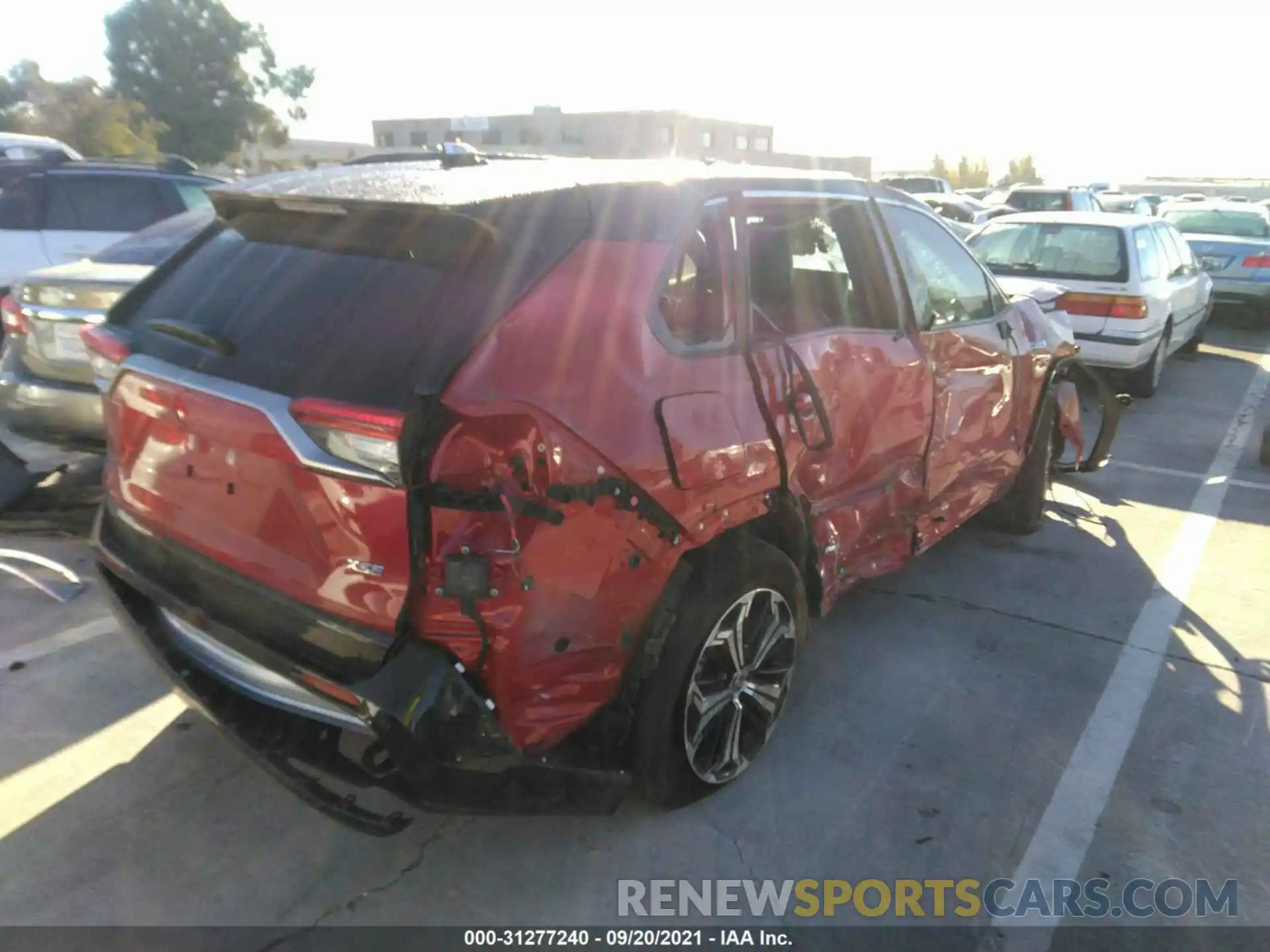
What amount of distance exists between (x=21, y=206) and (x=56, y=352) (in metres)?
3.29

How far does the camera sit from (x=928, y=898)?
9.00ft

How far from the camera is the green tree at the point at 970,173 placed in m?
71.4

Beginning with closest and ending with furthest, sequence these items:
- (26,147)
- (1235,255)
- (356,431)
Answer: (356,431) < (26,147) < (1235,255)

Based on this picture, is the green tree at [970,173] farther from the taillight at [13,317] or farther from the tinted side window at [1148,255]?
the taillight at [13,317]

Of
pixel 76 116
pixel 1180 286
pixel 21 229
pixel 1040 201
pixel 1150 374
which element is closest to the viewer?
pixel 21 229

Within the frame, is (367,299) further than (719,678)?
No

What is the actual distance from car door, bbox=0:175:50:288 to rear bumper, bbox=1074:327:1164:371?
860cm

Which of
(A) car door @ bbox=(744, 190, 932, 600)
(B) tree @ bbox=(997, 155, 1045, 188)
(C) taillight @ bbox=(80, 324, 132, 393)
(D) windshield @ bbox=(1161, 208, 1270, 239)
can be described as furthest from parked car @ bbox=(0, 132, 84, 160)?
(B) tree @ bbox=(997, 155, 1045, 188)

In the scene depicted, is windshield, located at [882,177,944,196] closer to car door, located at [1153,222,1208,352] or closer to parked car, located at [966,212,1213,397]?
car door, located at [1153,222,1208,352]

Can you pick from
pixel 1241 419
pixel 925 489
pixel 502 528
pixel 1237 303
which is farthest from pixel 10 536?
pixel 1237 303

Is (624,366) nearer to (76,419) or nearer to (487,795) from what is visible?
(487,795)

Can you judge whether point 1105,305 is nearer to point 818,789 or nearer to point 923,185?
point 818,789

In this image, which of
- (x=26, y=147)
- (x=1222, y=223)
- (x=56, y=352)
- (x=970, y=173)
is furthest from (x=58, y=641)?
(x=970, y=173)

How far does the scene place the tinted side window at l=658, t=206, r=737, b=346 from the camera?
2.74 meters
